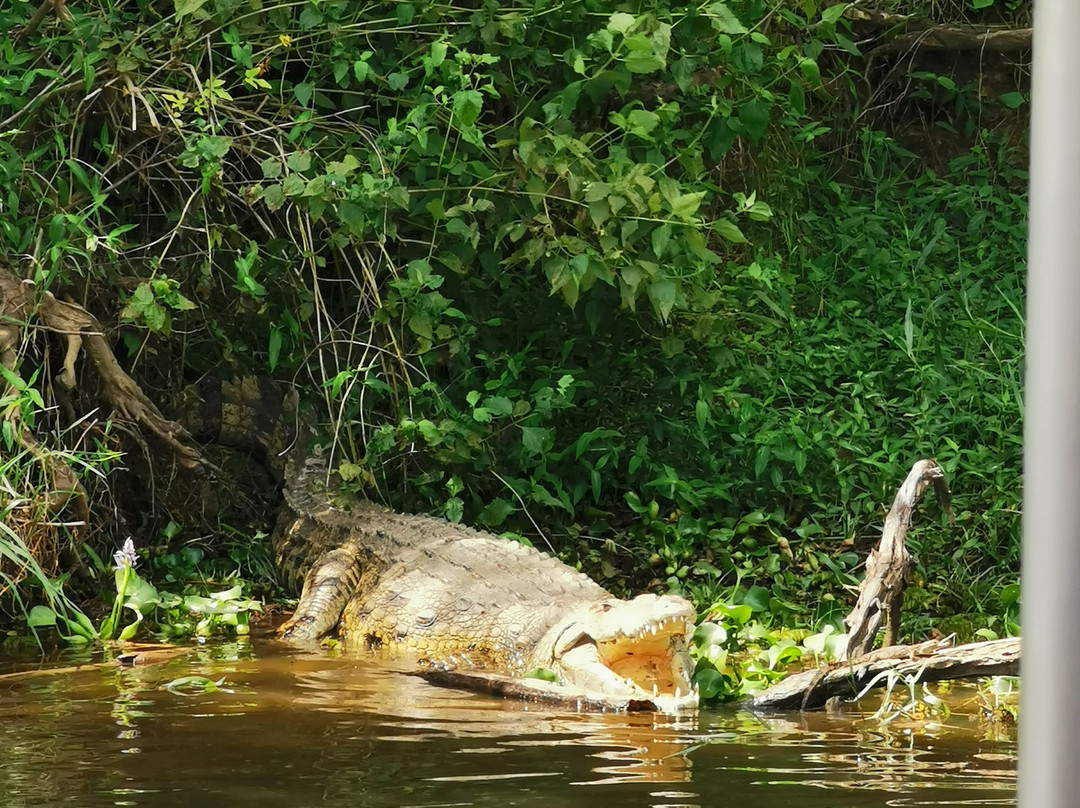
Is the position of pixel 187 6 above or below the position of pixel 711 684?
above

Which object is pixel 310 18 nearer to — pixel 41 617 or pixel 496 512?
pixel 496 512

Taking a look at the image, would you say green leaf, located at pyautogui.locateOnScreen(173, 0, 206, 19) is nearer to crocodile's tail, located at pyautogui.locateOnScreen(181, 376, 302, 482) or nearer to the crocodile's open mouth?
crocodile's tail, located at pyautogui.locateOnScreen(181, 376, 302, 482)

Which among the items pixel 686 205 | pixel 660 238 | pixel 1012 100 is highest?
pixel 1012 100

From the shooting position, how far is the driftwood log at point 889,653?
332cm

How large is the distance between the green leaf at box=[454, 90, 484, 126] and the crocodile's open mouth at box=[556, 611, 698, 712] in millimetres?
2055

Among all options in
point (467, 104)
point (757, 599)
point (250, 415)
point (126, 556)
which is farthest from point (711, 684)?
point (250, 415)

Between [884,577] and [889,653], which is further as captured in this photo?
[884,577]

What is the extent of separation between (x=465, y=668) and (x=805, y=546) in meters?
1.58

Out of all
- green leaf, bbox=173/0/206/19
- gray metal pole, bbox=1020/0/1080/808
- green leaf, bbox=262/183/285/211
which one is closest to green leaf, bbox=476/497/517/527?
green leaf, bbox=262/183/285/211

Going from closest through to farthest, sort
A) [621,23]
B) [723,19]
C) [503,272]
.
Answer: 1. [621,23]
2. [723,19]
3. [503,272]

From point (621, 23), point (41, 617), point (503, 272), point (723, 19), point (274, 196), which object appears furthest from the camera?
point (503, 272)

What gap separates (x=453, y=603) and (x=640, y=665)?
106 cm

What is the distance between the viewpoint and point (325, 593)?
5.32 meters

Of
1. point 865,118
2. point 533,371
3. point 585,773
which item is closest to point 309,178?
point 533,371
